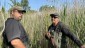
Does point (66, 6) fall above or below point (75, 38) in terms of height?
above

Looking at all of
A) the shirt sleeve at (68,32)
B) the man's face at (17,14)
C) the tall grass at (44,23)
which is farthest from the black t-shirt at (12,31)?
the tall grass at (44,23)

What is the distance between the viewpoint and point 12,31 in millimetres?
3984

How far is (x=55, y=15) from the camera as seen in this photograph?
661cm

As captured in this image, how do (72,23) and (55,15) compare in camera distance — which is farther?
(72,23)

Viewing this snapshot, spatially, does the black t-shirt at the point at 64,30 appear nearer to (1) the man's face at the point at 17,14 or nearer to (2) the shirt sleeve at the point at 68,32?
(2) the shirt sleeve at the point at 68,32

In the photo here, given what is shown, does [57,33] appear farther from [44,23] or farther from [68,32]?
[44,23]

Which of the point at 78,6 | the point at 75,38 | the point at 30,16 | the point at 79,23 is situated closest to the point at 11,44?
the point at 75,38

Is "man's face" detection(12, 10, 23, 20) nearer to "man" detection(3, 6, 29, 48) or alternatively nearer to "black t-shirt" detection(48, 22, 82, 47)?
"man" detection(3, 6, 29, 48)

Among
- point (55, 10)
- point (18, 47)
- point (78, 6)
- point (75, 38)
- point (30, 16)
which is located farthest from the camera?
point (30, 16)

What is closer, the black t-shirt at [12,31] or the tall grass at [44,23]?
the black t-shirt at [12,31]

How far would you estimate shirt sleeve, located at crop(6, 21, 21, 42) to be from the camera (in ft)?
13.0

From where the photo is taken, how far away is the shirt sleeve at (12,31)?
3.97 m

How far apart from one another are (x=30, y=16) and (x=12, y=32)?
5973 millimetres

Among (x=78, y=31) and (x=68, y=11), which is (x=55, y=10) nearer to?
(x=68, y=11)
